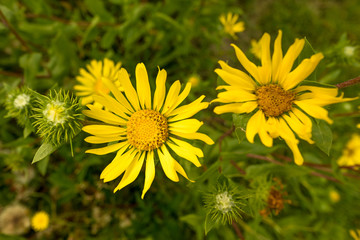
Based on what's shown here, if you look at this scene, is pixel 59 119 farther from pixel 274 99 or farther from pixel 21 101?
pixel 274 99

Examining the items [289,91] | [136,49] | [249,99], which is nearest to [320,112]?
[289,91]


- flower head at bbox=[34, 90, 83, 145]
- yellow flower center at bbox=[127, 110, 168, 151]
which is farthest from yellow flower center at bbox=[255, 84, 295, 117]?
flower head at bbox=[34, 90, 83, 145]

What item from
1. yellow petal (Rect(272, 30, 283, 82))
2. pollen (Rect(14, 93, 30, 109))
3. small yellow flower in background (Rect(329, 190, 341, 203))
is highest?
yellow petal (Rect(272, 30, 283, 82))

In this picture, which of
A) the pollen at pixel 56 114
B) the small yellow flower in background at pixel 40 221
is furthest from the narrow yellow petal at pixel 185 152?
the small yellow flower in background at pixel 40 221

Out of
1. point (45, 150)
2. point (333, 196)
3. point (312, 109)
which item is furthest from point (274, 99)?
point (333, 196)

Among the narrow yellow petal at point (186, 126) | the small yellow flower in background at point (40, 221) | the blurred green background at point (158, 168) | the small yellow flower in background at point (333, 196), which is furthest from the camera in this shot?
the small yellow flower in background at point (333, 196)

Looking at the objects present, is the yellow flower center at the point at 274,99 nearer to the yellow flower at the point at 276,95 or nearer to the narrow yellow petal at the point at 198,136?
the yellow flower at the point at 276,95

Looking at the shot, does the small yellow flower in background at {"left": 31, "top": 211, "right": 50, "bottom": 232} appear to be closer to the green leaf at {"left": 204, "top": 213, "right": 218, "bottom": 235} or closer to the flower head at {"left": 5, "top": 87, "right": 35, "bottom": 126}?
the flower head at {"left": 5, "top": 87, "right": 35, "bottom": 126}
